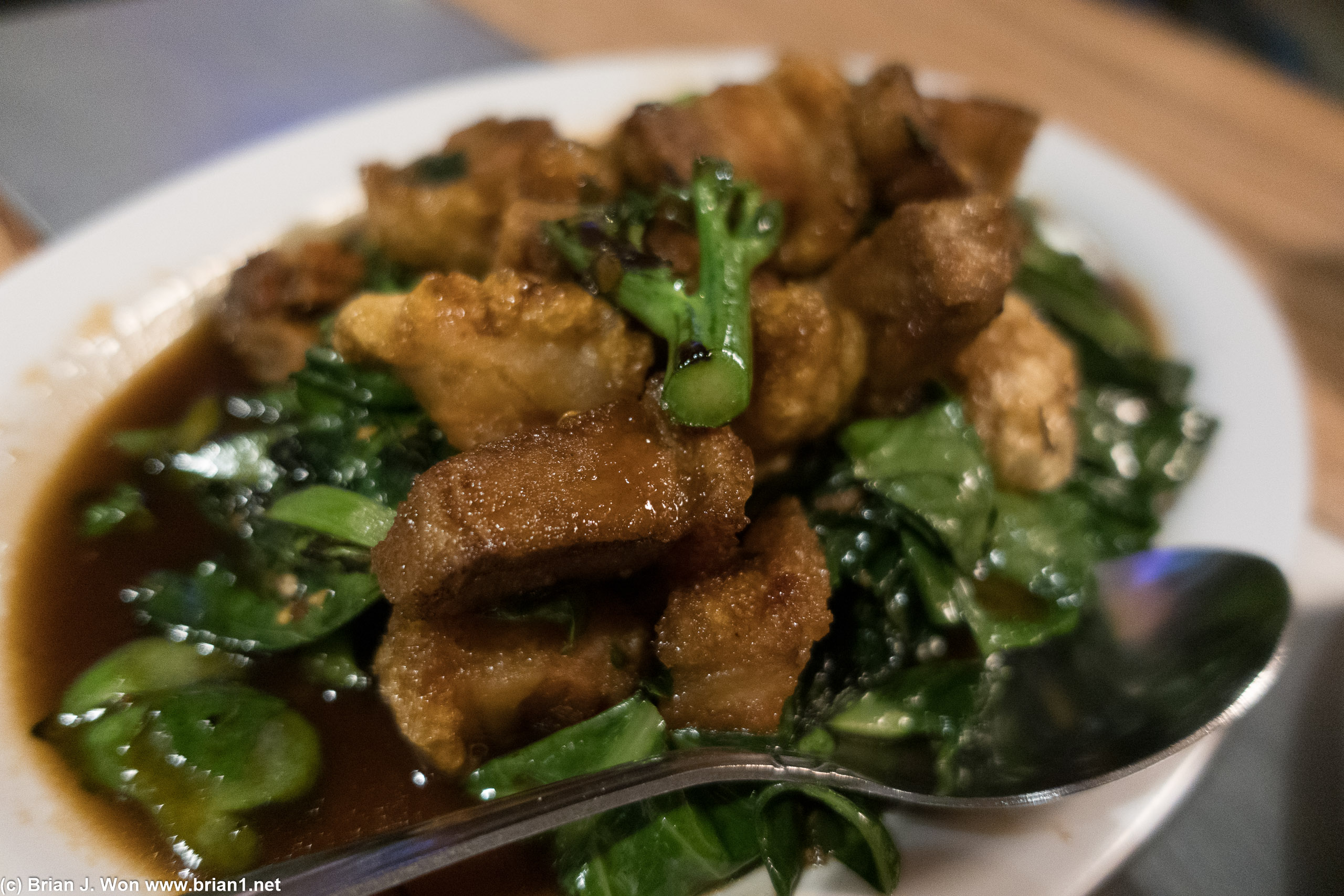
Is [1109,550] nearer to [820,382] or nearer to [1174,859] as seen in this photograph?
[1174,859]

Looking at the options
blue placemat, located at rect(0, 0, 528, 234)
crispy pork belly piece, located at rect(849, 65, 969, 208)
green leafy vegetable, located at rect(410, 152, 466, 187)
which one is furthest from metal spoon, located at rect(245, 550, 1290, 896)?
blue placemat, located at rect(0, 0, 528, 234)

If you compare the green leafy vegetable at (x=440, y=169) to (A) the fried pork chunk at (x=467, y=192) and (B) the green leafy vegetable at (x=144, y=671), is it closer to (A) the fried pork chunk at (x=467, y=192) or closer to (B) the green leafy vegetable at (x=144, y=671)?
(A) the fried pork chunk at (x=467, y=192)

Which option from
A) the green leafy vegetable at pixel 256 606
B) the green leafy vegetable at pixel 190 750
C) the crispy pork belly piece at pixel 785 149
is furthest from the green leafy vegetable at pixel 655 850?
the crispy pork belly piece at pixel 785 149

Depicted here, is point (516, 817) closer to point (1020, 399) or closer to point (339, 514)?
point (339, 514)

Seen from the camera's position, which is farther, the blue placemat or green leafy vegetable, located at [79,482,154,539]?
the blue placemat

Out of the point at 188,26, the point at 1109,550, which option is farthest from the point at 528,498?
the point at 188,26

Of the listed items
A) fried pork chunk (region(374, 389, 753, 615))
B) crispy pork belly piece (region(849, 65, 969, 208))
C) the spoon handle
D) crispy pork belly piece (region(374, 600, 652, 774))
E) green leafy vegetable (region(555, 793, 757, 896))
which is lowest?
green leafy vegetable (region(555, 793, 757, 896))

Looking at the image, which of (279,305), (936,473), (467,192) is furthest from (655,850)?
(279,305)

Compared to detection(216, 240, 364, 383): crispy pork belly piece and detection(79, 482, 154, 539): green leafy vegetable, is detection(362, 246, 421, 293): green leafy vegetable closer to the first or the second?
detection(216, 240, 364, 383): crispy pork belly piece
